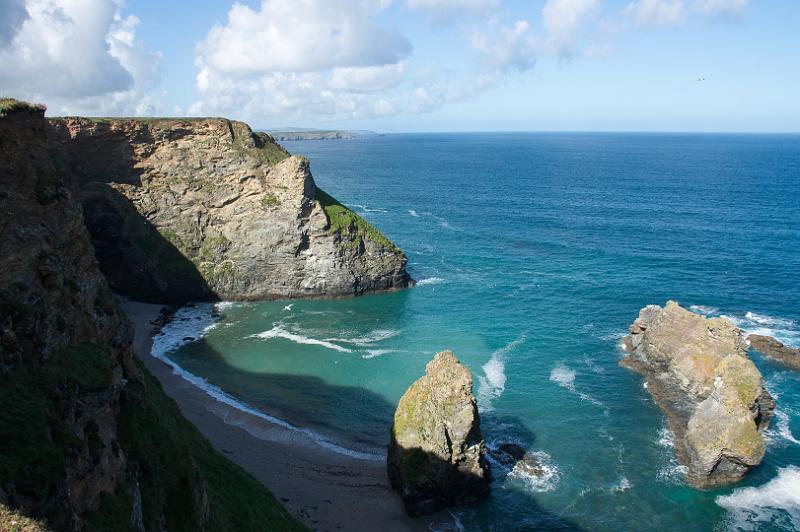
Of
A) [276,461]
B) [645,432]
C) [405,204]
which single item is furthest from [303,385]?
[405,204]

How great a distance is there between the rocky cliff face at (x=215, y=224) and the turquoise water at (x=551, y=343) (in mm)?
4027

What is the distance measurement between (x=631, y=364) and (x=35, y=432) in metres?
49.8

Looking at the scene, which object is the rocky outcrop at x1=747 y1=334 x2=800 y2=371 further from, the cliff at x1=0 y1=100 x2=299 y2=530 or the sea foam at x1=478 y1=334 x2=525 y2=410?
the cliff at x1=0 y1=100 x2=299 y2=530

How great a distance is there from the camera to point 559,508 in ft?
119

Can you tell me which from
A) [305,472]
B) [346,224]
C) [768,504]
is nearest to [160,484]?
[305,472]

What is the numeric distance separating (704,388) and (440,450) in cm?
2430

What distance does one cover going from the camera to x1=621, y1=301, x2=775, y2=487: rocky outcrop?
3828 centimetres

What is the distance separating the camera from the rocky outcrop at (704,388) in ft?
126

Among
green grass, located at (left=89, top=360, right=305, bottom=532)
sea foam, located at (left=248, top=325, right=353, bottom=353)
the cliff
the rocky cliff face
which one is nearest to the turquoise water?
sea foam, located at (left=248, top=325, right=353, bottom=353)

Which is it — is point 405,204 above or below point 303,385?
above

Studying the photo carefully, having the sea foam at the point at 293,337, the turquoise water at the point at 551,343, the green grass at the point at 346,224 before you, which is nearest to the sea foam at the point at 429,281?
the turquoise water at the point at 551,343

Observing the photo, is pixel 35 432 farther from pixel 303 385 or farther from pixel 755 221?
pixel 755 221

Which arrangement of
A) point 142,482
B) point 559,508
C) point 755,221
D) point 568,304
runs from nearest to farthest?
point 142,482 < point 559,508 < point 568,304 < point 755,221

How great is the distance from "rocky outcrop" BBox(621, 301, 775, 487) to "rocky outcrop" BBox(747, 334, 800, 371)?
793 centimetres
